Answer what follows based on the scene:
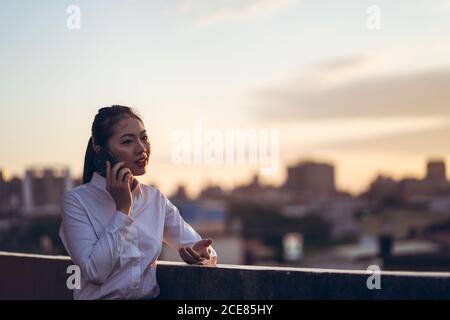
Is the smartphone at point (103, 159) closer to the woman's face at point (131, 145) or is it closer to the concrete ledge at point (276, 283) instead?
the woman's face at point (131, 145)

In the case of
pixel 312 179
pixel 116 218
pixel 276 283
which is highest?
pixel 116 218

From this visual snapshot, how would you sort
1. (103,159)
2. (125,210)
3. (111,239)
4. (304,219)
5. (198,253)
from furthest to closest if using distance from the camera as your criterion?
1. (304,219)
2. (198,253)
3. (103,159)
4. (125,210)
5. (111,239)

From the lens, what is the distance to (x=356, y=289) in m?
4.71

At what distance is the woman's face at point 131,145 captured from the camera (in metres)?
4.84

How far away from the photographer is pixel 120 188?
4652 mm

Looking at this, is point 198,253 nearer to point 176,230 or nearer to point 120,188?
point 176,230

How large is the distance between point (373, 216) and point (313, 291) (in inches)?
5929

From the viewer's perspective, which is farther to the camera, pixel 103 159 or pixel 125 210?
pixel 103 159

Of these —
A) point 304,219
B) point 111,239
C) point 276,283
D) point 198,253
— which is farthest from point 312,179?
point 111,239

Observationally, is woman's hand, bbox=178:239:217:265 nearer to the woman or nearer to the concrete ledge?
the concrete ledge

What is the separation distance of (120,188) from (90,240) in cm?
29

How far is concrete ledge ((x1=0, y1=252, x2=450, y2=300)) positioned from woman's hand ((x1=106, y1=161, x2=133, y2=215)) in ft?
2.55
